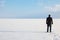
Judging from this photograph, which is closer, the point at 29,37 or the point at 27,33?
the point at 29,37

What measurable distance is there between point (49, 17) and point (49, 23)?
486mm

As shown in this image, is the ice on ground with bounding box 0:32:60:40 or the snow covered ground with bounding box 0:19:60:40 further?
the snow covered ground with bounding box 0:19:60:40

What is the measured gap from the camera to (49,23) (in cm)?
1491

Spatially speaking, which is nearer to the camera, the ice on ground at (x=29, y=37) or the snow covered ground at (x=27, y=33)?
the ice on ground at (x=29, y=37)

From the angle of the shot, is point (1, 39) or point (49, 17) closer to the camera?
point (1, 39)

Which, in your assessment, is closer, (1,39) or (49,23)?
(1,39)

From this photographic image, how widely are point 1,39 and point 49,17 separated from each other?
5.90 m

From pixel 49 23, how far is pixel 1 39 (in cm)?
582

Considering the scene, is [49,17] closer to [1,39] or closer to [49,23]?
[49,23]

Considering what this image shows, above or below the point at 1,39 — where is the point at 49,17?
above

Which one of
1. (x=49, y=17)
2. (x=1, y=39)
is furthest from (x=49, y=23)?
(x=1, y=39)

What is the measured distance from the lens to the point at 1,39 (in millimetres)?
10070

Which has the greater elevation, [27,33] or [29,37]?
[27,33]

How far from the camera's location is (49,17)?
14.9 meters
